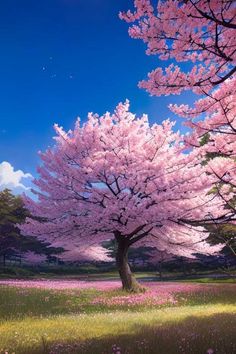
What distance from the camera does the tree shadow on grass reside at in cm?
806

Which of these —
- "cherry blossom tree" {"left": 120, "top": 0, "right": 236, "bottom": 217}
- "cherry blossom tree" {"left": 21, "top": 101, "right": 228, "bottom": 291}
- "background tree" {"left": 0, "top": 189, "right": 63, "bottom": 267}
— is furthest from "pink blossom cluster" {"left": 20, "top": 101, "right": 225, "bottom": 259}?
"background tree" {"left": 0, "top": 189, "right": 63, "bottom": 267}

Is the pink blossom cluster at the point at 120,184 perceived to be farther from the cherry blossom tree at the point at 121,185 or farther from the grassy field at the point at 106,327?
the grassy field at the point at 106,327

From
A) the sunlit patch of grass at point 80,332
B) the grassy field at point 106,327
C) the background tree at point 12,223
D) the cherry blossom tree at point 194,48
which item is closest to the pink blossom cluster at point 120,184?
→ the grassy field at point 106,327

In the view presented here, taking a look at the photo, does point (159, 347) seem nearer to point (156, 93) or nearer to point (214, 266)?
point (156, 93)

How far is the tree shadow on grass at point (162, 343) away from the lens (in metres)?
8.06

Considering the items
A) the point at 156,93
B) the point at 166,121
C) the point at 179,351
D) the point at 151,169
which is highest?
the point at 166,121

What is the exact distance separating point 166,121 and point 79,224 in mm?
7308

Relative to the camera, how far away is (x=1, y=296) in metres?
20.4

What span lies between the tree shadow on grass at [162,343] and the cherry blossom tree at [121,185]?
10.4m

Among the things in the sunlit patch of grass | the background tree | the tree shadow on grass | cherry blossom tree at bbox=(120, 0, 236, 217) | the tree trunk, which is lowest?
the tree shadow on grass

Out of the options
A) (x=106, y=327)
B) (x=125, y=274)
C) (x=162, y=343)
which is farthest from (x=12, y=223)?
(x=162, y=343)

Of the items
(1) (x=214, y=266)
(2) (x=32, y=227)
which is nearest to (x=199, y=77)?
(2) (x=32, y=227)

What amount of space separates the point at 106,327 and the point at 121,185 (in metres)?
12.7

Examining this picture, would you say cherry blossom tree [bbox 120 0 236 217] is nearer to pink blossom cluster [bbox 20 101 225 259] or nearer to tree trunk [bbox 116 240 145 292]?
pink blossom cluster [bbox 20 101 225 259]
